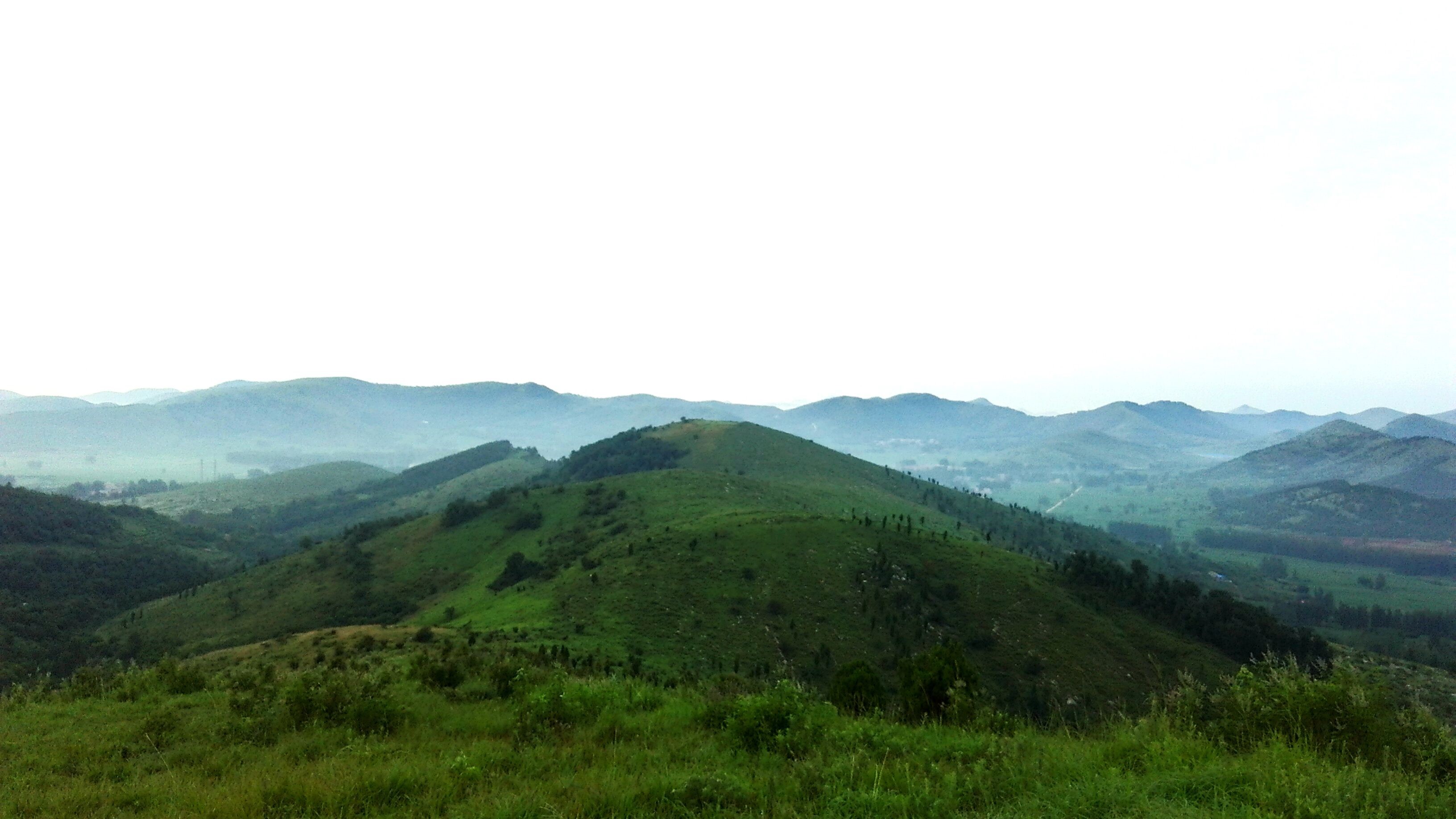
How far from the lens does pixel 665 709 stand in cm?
1159

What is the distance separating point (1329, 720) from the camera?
27.2 ft

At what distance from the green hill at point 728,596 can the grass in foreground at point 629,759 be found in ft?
94.9

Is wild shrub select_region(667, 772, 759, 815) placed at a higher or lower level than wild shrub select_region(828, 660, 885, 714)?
higher

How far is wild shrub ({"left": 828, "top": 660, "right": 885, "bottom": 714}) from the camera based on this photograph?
1371 centimetres

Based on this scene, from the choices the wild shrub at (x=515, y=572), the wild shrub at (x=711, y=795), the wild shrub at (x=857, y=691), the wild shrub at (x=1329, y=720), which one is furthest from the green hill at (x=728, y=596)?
the wild shrub at (x=711, y=795)

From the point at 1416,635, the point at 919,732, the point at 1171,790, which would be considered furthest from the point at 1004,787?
the point at 1416,635

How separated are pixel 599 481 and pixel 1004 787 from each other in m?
138

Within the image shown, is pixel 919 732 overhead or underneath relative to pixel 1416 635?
overhead

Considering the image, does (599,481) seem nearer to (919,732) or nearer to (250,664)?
(250,664)

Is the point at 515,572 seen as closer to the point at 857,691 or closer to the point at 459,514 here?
the point at 459,514

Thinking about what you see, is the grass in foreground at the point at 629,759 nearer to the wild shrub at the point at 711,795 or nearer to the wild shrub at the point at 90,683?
the wild shrub at the point at 711,795

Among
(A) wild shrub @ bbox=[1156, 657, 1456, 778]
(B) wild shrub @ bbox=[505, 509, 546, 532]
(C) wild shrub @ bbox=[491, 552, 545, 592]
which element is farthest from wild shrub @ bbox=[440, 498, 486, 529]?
(A) wild shrub @ bbox=[1156, 657, 1456, 778]

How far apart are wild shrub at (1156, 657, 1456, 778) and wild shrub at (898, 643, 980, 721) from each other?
3.58 meters

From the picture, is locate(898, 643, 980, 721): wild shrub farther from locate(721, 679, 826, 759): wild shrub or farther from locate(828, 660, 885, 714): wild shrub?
locate(721, 679, 826, 759): wild shrub
